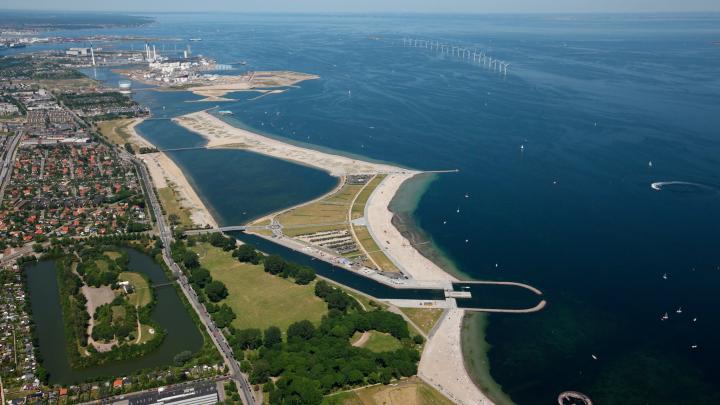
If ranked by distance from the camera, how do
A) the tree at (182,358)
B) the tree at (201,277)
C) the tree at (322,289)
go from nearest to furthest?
the tree at (182,358)
the tree at (322,289)
the tree at (201,277)

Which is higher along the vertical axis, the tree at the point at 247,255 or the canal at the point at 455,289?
the tree at the point at 247,255

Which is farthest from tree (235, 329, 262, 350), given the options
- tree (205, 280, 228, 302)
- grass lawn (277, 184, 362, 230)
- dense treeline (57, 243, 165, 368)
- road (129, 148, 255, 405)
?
grass lawn (277, 184, 362, 230)

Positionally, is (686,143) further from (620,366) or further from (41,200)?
(41,200)

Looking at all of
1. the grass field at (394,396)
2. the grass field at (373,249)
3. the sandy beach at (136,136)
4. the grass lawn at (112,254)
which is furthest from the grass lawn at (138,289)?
the sandy beach at (136,136)

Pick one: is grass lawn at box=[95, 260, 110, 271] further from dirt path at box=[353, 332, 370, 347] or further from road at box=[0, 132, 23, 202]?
dirt path at box=[353, 332, 370, 347]

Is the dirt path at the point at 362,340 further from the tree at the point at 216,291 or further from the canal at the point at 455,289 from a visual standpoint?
the tree at the point at 216,291

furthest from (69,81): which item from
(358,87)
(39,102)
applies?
(358,87)
